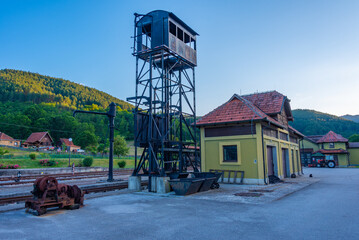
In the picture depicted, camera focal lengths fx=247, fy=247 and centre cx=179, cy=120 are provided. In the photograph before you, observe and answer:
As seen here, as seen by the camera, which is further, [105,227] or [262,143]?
[262,143]

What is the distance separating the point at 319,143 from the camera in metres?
54.8

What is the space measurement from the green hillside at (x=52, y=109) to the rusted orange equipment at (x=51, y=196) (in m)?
54.7

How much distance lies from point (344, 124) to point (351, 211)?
13836cm

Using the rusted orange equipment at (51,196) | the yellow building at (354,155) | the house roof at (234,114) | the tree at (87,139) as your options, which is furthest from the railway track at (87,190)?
the tree at (87,139)

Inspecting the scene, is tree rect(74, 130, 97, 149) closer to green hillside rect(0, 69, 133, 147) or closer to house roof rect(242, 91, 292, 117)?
green hillside rect(0, 69, 133, 147)

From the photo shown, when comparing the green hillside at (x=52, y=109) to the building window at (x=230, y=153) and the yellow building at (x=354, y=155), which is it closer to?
the building window at (x=230, y=153)

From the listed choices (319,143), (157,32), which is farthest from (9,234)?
(319,143)

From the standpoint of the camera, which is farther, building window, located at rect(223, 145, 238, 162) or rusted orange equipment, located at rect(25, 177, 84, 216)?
building window, located at rect(223, 145, 238, 162)

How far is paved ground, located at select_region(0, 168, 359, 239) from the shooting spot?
6078mm

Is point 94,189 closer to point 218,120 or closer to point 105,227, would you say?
point 105,227

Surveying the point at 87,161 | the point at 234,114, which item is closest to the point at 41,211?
the point at 234,114

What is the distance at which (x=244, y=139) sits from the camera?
56.9 feet

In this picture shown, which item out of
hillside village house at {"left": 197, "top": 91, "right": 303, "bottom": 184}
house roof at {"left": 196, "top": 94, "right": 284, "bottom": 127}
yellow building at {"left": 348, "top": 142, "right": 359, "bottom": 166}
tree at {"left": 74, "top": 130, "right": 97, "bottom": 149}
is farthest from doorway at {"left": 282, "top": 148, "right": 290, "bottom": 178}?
tree at {"left": 74, "top": 130, "right": 97, "bottom": 149}

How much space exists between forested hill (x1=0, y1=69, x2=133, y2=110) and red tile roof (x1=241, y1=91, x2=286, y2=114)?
12526 centimetres
